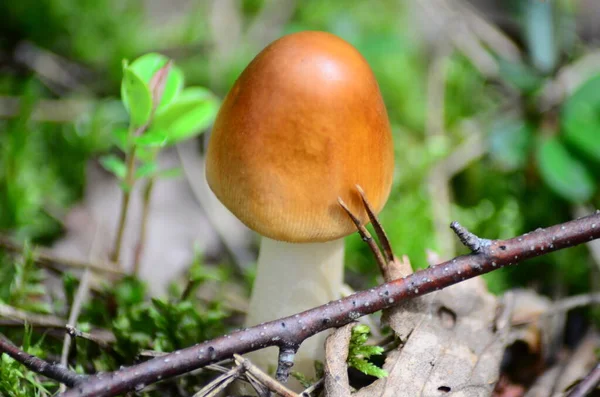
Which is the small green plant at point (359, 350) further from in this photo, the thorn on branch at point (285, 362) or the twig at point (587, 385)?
the twig at point (587, 385)

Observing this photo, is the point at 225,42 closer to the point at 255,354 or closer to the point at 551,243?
the point at 255,354

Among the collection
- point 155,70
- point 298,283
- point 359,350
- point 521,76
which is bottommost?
point 359,350

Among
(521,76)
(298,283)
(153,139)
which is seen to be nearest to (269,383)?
(298,283)

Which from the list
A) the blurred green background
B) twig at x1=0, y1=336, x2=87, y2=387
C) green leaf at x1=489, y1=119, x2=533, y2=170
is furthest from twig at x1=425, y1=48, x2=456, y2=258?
twig at x1=0, y1=336, x2=87, y2=387

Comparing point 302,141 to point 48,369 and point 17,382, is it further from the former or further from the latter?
point 17,382

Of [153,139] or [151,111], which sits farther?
[151,111]

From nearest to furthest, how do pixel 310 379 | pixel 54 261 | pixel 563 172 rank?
1. pixel 310 379
2. pixel 54 261
3. pixel 563 172

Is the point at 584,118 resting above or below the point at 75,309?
above
